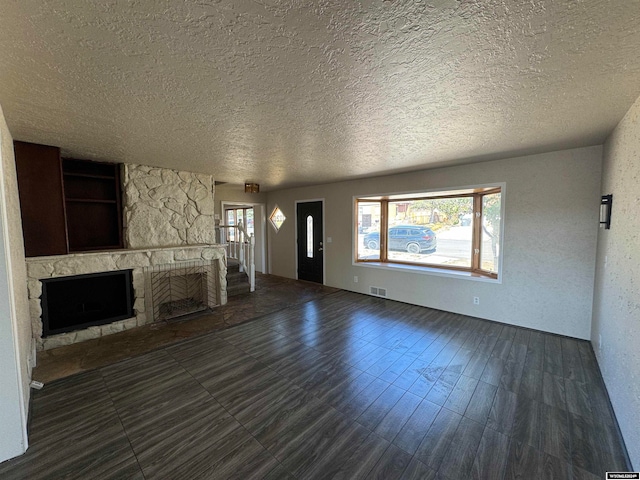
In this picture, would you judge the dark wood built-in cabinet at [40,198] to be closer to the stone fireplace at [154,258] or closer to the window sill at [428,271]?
the stone fireplace at [154,258]

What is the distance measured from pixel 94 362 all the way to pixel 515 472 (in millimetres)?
3989

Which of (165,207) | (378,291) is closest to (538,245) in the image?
(378,291)

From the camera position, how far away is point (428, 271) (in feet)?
15.3

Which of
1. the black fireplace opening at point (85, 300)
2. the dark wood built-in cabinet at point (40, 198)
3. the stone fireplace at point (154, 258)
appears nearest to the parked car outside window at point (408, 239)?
the stone fireplace at point (154, 258)

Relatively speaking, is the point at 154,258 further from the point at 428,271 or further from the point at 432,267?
the point at 432,267

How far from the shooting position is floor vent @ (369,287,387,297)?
5.23m

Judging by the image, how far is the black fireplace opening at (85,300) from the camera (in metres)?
3.31

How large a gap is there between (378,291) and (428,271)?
113cm

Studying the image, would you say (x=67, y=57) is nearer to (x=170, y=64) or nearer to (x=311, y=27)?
(x=170, y=64)

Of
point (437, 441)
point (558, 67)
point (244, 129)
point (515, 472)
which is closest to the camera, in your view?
point (558, 67)

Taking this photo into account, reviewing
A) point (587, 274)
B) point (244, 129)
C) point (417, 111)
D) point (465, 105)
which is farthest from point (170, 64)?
point (587, 274)

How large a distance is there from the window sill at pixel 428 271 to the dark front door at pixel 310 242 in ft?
A: 3.87

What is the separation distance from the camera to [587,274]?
3230 mm

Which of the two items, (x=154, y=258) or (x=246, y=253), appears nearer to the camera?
(x=154, y=258)
